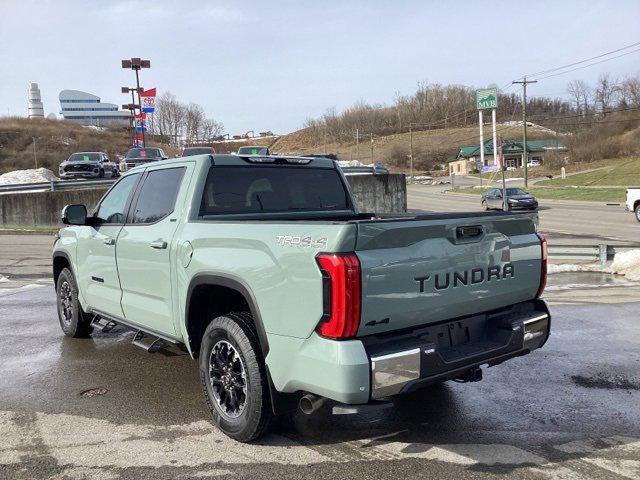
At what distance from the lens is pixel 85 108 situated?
13700 cm

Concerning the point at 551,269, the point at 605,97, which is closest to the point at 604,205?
the point at 551,269

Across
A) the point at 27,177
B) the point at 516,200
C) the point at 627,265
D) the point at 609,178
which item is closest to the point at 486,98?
the point at 609,178

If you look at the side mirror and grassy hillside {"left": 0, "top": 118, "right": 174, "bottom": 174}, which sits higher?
grassy hillside {"left": 0, "top": 118, "right": 174, "bottom": 174}

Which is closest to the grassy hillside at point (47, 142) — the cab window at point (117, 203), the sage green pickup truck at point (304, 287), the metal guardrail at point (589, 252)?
the metal guardrail at point (589, 252)

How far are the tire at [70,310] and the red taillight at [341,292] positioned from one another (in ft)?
13.8

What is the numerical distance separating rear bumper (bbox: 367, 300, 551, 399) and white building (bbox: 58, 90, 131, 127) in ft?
458

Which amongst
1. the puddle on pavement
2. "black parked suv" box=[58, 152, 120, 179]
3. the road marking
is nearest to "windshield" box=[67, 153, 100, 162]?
"black parked suv" box=[58, 152, 120, 179]

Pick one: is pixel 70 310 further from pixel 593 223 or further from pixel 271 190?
pixel 593 223

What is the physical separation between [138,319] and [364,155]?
13132cm

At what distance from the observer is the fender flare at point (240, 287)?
11.1ft

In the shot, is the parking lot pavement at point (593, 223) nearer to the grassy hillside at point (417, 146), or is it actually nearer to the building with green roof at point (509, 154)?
the building with green roof at point (509, 154)

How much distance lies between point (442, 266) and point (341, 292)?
0.75 metres

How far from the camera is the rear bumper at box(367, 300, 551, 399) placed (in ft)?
9.87

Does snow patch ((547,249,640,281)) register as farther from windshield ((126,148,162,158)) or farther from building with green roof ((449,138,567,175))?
building with green roof ((449,138,567,175))
